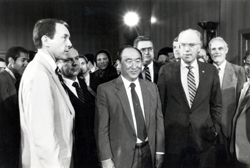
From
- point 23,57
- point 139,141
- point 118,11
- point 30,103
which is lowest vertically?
point 139,141

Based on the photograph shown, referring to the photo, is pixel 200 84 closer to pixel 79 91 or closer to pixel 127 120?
pixel 127 120

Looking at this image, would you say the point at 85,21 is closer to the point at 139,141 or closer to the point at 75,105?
the point at 75,105

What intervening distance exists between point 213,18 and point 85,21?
1642mm

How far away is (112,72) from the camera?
7.25 ft

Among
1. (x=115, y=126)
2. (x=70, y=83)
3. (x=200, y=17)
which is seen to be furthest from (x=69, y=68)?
(x=200, y=17)

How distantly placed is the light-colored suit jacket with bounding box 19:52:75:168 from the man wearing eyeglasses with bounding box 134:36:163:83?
1.00 m

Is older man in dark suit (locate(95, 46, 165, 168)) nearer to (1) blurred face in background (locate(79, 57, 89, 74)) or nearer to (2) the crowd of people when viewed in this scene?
(2) the crowd of people

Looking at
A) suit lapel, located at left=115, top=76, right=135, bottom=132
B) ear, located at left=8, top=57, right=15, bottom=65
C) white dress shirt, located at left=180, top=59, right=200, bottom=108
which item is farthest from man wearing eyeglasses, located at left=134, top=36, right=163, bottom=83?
ear, located at left=8, top=57, right=15, bottom=65

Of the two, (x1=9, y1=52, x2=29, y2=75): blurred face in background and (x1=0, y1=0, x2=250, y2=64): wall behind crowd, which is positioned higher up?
(x1=0, y1=0, x2=250, y2=64): wall behind crowd

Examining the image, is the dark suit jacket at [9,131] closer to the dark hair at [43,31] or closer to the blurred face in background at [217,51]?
the dark hair at [43,31]

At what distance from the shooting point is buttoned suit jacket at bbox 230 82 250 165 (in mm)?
1883

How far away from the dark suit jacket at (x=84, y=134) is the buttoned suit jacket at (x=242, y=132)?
1236mm

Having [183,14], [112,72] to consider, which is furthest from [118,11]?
[183,14]

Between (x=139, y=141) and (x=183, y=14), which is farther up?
(x=183, y=14)
